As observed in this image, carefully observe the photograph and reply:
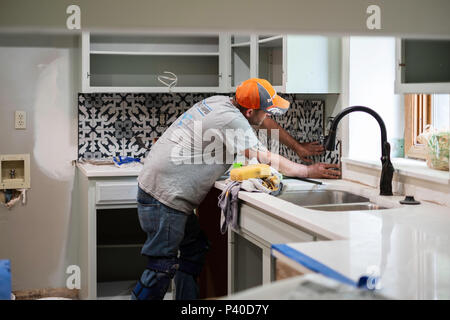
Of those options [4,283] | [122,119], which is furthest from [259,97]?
[4,283]

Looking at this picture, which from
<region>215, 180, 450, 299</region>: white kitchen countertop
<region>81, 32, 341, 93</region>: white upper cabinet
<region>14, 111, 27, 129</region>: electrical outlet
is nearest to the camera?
<region>215, 180, 450, 299</region>: white kitchen countertop

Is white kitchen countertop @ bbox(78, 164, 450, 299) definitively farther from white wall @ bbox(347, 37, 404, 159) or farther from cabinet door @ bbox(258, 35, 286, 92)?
cabinet door @ bbox(258, 35, 286, 92)

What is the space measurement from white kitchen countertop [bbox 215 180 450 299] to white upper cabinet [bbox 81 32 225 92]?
1.87 metres

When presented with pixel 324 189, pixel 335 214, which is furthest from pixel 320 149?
pixel 335 214

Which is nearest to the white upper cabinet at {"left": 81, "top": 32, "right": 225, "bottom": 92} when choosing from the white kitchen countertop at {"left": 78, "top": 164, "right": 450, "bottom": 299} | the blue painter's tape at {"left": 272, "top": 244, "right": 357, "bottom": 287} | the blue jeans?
the blue jeans

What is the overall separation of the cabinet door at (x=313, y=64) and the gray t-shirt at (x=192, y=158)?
55 cm

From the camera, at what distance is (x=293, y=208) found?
92.4 inches

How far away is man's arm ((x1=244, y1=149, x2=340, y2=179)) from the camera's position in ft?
9.59

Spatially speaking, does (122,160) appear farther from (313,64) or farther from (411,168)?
(411,168)

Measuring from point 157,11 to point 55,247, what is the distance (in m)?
2.71

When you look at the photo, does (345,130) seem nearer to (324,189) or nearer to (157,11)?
(324,189)

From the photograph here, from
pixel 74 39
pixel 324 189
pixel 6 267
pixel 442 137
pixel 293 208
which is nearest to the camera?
pixel 6 267

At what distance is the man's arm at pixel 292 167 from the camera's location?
2.92 m

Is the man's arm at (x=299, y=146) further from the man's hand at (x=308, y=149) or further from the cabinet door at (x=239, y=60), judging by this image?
the cabinet door at (x=239, y=60)
